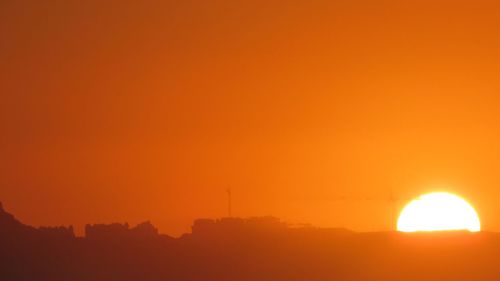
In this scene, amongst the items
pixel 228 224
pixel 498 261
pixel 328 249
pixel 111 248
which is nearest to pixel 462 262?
pixel 498 261

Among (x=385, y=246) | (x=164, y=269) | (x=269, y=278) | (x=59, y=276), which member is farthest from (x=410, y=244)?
(x=59, y=276)

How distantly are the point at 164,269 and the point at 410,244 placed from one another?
1431 centimetres

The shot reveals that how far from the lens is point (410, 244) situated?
89438 millimetres

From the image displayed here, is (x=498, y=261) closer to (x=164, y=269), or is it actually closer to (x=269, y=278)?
(x=269, y=278)

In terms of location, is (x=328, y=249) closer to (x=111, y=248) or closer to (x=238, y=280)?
(x=238, y=280)

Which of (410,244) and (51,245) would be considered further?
(51,245)

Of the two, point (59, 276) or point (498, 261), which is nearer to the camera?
point (498, 261)

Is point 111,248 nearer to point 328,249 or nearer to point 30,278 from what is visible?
point 30,278

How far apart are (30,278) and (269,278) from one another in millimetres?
14872

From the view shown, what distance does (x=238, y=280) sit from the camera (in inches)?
3573

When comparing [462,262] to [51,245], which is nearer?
[462,262]

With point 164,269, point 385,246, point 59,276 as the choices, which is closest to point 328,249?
point 385,246

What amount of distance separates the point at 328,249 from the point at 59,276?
52.2 feet

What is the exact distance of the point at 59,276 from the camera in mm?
95625
